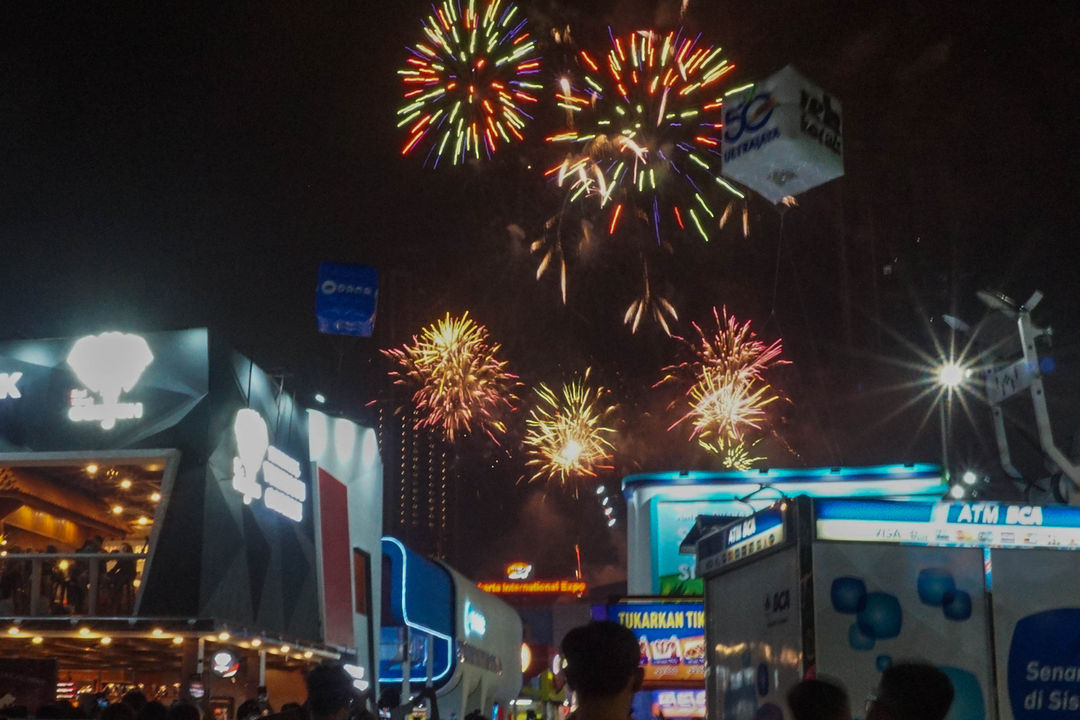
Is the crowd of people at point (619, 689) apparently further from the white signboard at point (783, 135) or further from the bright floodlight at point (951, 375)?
the bright floodlight at point (951, 375)

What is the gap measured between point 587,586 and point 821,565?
104251 mm

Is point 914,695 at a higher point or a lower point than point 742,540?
lower

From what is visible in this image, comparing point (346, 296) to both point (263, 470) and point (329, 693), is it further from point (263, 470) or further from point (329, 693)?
point (329, 693)

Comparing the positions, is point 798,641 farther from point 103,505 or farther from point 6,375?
point 103,505

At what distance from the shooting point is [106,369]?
20.6 meters

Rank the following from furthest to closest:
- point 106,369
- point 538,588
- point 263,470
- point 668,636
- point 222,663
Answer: point 538,588
point 263,470
point 106,369
point 222,663
point 668,636

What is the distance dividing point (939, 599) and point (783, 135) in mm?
7666

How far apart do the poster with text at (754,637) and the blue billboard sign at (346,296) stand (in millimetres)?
16773

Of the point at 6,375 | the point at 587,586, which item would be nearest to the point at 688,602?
the point at 6,375

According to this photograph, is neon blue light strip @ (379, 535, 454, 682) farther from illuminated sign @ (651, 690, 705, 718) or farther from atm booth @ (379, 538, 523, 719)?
illuminated sign @ (651, 690, 705, 718)

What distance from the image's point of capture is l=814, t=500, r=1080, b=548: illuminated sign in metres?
6.65

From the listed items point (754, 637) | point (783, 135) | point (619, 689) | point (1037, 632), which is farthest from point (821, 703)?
point (783, 135)

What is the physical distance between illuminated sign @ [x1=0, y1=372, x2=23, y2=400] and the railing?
8.97 feet

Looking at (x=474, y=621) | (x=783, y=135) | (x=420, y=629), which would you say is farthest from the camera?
(x=474, y=621)
